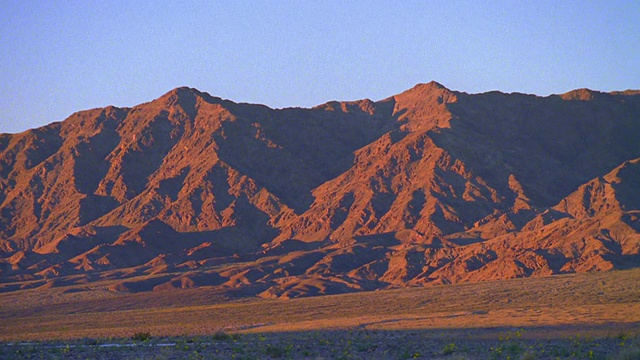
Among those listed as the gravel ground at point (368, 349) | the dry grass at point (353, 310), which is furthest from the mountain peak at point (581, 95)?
the gravel ground at point (368, 349)

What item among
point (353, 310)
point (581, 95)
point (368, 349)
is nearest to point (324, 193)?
point (581, 95)

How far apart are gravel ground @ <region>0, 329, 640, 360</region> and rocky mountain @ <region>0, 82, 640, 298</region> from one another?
53.6 meters

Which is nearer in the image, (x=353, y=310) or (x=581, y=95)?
(x=353, y=310)

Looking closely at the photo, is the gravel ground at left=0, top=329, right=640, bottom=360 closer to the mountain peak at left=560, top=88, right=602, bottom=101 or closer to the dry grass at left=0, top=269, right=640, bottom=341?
the dry grass at left=0, top=269, right=640, bottom=341

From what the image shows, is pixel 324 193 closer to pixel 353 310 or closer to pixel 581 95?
pixel 581 95

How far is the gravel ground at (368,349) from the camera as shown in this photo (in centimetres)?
3095

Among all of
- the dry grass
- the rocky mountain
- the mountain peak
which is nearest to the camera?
the dry grass

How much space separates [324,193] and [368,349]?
105427mm

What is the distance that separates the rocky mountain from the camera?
104 m

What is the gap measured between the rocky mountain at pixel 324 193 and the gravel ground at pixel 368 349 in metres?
53.6

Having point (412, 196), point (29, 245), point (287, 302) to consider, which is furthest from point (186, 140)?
point (287, 302)

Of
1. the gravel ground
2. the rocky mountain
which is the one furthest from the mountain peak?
the gravel ground

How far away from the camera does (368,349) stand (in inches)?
1340

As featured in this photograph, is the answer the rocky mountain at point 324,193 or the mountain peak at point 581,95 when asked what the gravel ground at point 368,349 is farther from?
the mountain peak at point 581,95
